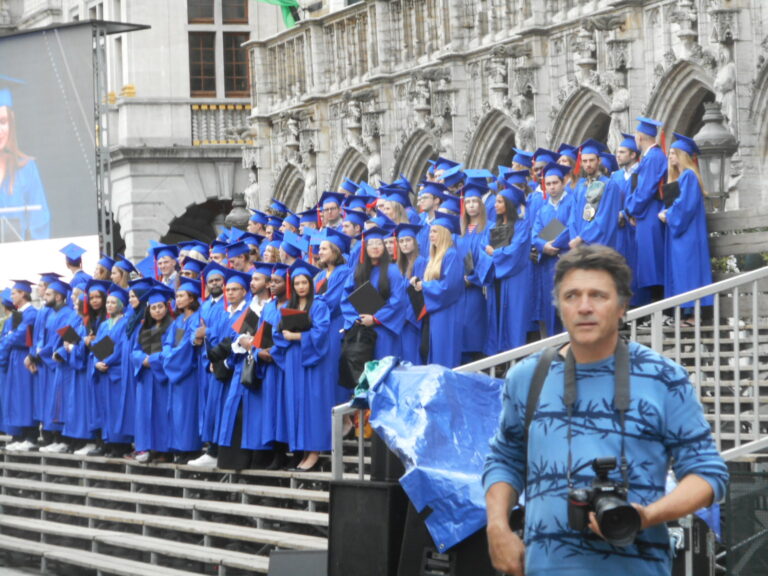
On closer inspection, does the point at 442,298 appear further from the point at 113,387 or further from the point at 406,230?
the point at 113,387

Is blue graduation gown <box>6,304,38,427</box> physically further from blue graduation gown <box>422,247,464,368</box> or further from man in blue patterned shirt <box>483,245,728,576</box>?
man in blue patterned shirt <box>483,245,728,576</box>

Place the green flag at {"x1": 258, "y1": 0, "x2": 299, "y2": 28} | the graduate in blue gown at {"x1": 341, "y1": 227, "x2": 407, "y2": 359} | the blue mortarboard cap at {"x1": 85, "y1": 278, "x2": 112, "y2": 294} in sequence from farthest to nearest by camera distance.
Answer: the green flag at {"x1": 258, "y1": 0, "x2": 299, "y2": 28} → the blue mortarboard cap at {"x1": 85, "y1": 278, "x2": 112, "y2": 294} → the graduate in blue gown at {"x1": 341, "y1": 227, "x2": 407, "y2": 359}

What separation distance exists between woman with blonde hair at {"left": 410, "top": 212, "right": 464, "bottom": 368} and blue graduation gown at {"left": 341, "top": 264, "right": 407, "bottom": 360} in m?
0.15

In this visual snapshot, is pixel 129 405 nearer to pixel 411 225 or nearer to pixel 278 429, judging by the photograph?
pixel 278 429

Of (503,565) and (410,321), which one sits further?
(410,321)

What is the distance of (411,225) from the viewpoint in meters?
12.6

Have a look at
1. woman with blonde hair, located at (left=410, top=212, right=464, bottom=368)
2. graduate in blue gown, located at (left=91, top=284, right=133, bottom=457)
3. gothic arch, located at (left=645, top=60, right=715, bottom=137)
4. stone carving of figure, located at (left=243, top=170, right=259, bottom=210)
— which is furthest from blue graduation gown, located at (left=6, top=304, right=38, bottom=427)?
stone carving of figure, located at (left=243, top=170, right=259, bottom=210)

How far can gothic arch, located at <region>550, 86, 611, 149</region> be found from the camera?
754 inches

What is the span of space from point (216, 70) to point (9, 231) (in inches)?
449

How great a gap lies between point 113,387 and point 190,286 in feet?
5.82

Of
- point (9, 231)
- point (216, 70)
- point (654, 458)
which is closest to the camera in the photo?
point (654, 458)

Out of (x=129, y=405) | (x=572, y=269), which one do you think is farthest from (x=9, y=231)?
(x=572, y=269)

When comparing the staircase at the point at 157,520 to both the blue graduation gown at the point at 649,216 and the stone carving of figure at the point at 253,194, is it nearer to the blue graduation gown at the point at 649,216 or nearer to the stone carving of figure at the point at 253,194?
the blue graduation gown at the point at 649,216

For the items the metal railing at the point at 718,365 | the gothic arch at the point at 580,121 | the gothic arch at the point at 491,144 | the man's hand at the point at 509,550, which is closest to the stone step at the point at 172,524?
the metal railing at the point at 718,365
